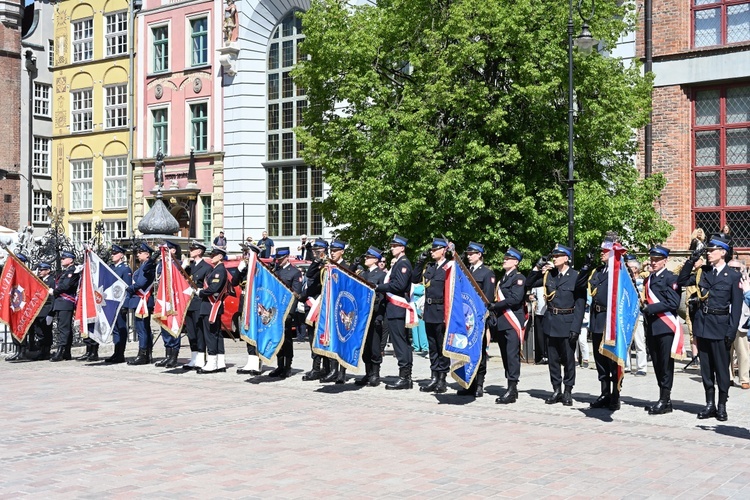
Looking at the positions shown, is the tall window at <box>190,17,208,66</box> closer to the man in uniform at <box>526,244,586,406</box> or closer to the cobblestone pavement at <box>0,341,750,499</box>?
the cobblestone pavement at <box>0,341,750,499</box>

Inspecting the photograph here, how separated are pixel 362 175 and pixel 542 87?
198 inches

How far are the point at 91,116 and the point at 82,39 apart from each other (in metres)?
3.79

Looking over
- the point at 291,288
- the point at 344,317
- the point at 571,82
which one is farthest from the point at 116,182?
the point at 344,317

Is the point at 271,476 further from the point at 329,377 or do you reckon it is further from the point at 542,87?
the point at 542,87

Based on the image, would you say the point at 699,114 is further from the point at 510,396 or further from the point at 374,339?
the point at 510,396

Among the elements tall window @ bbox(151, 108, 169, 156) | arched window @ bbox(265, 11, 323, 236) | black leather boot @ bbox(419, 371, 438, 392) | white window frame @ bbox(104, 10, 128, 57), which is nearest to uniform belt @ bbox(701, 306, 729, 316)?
black leather boot @ bbox(419, 371, 438, 392)

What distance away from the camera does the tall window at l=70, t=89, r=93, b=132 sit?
47.4 metres

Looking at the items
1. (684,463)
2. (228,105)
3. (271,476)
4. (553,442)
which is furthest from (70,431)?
(228,105)

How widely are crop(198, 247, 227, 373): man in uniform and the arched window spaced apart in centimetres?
2345

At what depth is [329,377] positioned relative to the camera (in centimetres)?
1520

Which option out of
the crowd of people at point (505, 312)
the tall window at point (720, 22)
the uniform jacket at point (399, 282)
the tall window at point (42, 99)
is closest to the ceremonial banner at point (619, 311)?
the crowd of people at point (505, 312)

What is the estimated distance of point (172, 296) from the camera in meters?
16.7

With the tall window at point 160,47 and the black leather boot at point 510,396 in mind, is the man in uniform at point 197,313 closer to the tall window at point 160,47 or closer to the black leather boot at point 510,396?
the black leather boot at point 510,396

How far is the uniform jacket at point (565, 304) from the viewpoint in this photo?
42.3 feet
